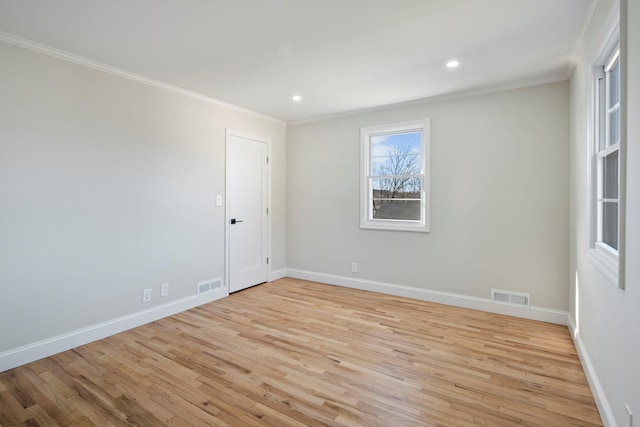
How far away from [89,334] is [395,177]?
12.6ft

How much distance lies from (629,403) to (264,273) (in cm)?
418

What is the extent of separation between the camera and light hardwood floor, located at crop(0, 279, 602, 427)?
6.30 ft

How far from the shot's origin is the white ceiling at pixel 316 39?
6.88 ft

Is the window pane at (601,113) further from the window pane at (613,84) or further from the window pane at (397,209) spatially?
the window pane at (397,209)

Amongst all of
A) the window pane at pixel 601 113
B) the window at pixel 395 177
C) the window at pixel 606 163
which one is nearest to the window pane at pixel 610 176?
the window at pixel 606 163

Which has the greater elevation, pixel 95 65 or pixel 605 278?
pixel 95 65

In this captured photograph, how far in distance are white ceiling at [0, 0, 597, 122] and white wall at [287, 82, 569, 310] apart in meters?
0.40

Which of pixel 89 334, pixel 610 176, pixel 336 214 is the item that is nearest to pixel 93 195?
pixel 89 334

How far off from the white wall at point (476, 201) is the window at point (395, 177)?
0.38 ft

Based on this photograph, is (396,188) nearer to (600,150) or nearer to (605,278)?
(600,150)

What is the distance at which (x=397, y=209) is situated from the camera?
14.4 ft

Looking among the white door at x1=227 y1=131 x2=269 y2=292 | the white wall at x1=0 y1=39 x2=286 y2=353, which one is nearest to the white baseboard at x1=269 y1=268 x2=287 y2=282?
the white door at x1=227 y1=131 x2=269 y2=292

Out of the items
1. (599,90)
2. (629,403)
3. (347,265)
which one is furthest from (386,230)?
(629,403)

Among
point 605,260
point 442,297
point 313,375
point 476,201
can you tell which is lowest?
point 313,375
